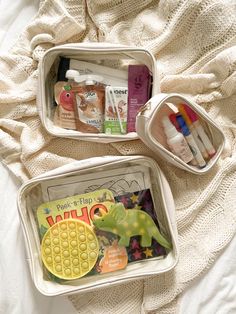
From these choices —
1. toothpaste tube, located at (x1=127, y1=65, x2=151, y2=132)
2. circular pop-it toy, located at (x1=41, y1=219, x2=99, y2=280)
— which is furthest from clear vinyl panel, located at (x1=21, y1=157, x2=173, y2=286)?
toothpaste tube, located at (x1=127, y1=65, x2=151, y2=132)

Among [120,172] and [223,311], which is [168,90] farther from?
[223,311]

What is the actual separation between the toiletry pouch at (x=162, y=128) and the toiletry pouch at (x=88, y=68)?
5cm

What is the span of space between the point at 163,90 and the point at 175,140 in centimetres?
13

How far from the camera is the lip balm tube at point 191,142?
85cm

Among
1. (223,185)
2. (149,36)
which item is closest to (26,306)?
(223,185)

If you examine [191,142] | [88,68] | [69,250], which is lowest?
[69,250]

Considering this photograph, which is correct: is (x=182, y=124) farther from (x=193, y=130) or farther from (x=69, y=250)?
(x=69, y=250)

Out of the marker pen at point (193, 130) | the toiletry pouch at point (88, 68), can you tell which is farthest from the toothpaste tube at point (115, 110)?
the marker pen at point (193, 130)

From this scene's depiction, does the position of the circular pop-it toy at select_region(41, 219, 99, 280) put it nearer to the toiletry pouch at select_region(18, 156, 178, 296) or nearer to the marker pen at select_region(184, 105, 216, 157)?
the toiletry pouch at select_region(18, 156, 178, 296)

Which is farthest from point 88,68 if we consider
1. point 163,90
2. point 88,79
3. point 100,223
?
point 100,223

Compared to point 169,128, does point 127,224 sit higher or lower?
lower

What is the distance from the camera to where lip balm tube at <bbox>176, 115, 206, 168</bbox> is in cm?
85

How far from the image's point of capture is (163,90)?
91 centimetres

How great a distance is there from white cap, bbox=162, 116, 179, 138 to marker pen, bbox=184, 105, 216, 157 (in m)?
0.04
